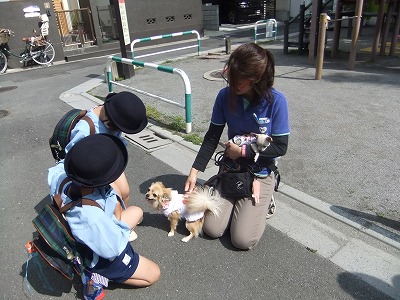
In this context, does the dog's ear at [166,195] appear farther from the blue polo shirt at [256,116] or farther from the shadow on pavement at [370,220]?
the shadow on pavement at [370,220]

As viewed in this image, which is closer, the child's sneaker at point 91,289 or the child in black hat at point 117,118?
the child's sneaker at point 91,289

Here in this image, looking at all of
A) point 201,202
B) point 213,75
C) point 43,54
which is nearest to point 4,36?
point 43,54

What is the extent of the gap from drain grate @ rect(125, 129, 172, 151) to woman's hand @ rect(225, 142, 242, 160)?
6.07ft

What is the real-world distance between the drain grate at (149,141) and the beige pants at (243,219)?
72.5 inches

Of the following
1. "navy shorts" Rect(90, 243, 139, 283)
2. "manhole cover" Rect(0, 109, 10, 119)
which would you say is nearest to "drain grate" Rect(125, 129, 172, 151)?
"navy shorts" Rect(90, 243, 139, 283)

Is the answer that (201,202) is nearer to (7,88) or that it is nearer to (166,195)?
(166,195)

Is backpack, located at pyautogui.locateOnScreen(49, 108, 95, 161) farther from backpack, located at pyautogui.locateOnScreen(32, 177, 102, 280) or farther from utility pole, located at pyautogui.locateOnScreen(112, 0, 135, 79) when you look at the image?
utility pole, located at pyautogui.locateOnScreen(112, 0, 135, 79)

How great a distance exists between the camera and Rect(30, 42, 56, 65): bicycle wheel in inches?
421

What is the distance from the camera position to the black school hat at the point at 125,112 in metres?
2.21

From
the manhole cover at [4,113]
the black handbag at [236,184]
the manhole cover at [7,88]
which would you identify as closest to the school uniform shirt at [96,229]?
the black handbag at [236,184]

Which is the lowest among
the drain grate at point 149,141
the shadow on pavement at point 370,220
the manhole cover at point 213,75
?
the shadow on pavement at point 370,220

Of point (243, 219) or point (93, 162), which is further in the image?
point (243, 219)

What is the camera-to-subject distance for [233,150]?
2531 mm

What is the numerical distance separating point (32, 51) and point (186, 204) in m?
10.4
